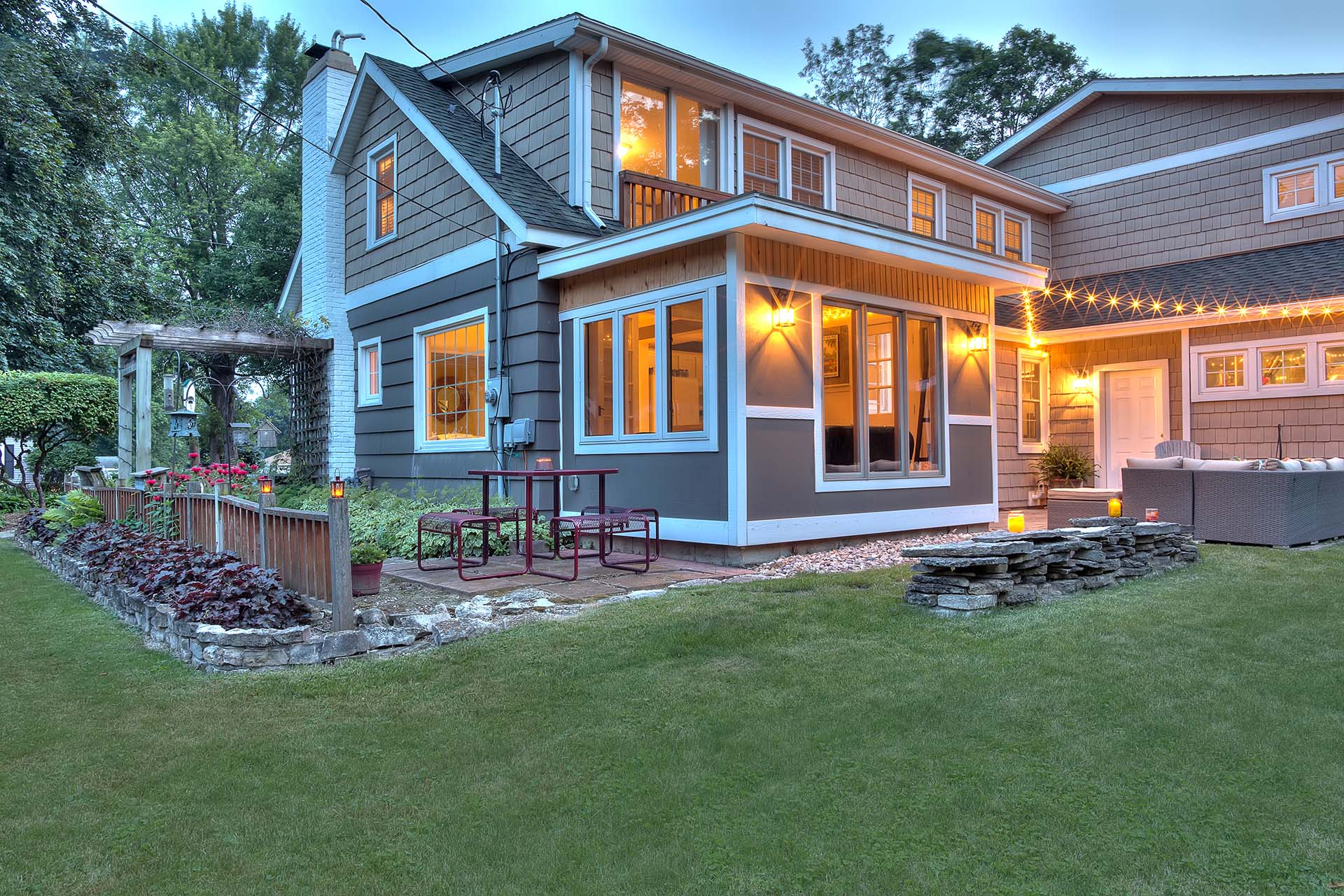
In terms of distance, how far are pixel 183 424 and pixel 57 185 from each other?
818cm

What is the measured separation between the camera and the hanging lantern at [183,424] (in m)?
8.42

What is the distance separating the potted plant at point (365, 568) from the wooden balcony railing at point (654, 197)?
4453 millimetres

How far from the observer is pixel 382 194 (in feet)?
35.3

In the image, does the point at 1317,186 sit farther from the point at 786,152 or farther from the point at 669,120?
the point at 669,120

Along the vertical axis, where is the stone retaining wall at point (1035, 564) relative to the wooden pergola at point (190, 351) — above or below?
below

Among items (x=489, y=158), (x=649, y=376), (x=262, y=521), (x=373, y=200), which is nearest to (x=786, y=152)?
(x=489, y=158)

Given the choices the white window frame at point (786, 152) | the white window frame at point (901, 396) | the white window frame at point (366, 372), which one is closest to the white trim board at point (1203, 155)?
the white window frame at point (786, 152)

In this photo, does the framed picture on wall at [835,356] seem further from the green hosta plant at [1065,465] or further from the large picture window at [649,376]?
the green hosta plant at [1065,465]

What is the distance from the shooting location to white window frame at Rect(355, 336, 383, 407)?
1062cm

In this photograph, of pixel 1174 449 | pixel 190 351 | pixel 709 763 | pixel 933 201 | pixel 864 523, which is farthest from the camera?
pixel 933 201

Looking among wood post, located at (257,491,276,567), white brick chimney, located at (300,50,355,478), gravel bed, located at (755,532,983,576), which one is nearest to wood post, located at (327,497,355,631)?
wood post, located at (257,491,276,567)

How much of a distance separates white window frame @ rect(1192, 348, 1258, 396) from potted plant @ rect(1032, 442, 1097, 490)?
1.63 m

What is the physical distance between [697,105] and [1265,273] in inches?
297

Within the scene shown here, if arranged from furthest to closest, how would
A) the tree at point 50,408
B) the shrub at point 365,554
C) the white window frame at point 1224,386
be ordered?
the tree at point 50,408 < the white window frame at point 1224,386 < the shrub at point 365,554
